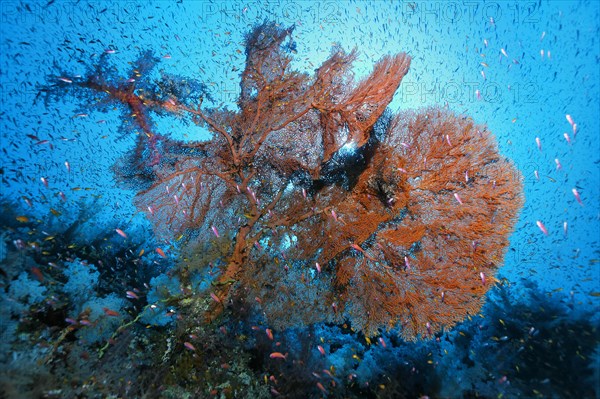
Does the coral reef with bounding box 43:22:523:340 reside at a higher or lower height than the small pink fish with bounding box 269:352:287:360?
higher

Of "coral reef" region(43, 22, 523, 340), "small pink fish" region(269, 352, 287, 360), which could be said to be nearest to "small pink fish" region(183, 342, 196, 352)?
"coral reef" region(43, 22, 523, 340)

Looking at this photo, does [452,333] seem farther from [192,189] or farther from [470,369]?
[192,189]

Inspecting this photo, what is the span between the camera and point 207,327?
18.6ft

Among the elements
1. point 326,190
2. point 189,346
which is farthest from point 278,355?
point 326,190

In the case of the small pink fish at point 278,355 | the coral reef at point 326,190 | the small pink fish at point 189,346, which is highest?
the coral reef at point 326,190

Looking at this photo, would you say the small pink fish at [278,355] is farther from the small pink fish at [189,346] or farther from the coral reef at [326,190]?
the small pink fish at [189,346]

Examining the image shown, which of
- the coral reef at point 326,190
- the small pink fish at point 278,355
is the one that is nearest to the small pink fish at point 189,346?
the coral reef at point 326,190

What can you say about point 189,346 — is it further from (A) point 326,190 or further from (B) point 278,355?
(A) point 326,190

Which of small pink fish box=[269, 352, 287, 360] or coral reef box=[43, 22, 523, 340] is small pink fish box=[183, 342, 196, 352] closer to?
coral reef box=[43, 22, 523, 340]

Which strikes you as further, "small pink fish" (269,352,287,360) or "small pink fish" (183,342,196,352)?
"small pink fish" (269,352,287,360)

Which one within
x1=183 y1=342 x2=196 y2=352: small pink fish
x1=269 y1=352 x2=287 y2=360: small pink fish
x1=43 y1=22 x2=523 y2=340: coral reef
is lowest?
x1=183 y1=342 x2=196 y2=352: small pink fish

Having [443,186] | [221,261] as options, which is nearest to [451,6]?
[443,186]

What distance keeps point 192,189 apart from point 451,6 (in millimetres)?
13764

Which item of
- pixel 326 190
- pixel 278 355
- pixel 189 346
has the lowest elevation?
pixel 189 346
